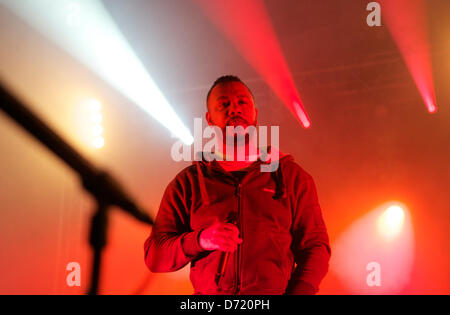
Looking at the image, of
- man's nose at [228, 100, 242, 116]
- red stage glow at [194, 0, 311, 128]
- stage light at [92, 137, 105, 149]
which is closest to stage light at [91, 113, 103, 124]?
stage light at [92, 137, 105, 149]

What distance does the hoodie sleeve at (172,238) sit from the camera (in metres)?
1.55

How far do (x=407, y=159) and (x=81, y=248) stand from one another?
8.43 feet

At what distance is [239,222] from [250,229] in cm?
5

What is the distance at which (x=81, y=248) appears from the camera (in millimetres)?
3314

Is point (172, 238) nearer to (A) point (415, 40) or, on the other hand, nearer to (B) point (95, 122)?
(B) point (95, 122)

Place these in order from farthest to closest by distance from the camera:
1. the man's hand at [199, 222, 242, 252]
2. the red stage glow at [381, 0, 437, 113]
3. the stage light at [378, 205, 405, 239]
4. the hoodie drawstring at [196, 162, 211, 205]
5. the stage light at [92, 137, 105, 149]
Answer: the stage light at [92, 137, 105, 149], the stage light at [378, 205, 405, 239], the red stage glow at [381, 0, 437, 113], the hoodie drawstring at [196, 162, 211, 205], the man's hand at [199, 222, 242, 252]

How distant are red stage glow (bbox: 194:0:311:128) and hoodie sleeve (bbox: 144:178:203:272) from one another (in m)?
1.71

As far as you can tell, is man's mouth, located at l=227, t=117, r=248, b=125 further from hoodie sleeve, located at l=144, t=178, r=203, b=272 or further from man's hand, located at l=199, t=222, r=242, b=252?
man's hand, located at l=199, t=222, r=242, b=252

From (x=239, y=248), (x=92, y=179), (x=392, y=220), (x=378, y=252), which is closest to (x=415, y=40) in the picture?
(x=392, y=220)

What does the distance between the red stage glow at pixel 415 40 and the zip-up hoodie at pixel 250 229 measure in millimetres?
1724

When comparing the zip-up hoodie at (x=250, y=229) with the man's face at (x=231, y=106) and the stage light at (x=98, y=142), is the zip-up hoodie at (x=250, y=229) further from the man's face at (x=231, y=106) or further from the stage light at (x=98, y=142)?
the stage light at (x=98, y=142)

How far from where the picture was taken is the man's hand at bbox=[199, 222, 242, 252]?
1464mm
